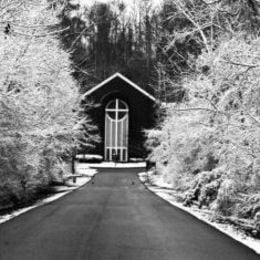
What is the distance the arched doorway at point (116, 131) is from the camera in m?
62.3

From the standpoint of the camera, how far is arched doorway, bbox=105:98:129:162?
62312mm

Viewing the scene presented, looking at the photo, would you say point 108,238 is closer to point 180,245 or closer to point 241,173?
point 180,245

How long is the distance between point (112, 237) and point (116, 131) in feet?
171

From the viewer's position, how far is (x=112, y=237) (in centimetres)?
1052

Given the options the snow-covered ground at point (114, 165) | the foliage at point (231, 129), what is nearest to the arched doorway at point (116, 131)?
the snow-covered ground at point (114, 165)

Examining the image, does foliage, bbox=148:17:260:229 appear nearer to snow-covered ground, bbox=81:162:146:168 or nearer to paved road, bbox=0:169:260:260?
paved road, bbox=0:169:260:260

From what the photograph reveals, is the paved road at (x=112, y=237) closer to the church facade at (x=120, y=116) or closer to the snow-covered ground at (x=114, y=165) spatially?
A: the snow-covered ground at (x=114, y=165)

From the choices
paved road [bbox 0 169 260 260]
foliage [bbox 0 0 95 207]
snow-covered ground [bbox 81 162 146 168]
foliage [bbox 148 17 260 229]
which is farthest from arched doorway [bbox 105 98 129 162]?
paved road [bbox 0 169 260 260]

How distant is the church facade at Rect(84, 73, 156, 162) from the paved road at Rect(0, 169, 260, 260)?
1815 inches

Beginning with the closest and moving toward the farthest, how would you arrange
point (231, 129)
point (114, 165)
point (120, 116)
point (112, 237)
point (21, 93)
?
1. point (112, 237)
2. point (231, 129)
3. point (21, 93)
4. point (114, 165)
5. point (120, 116)

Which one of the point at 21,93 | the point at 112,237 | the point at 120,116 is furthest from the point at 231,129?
the point at 120,116

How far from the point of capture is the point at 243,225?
13141 millimetres

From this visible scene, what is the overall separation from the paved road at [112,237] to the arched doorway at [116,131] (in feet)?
151

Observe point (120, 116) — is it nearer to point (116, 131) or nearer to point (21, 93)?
point (116, 131)
